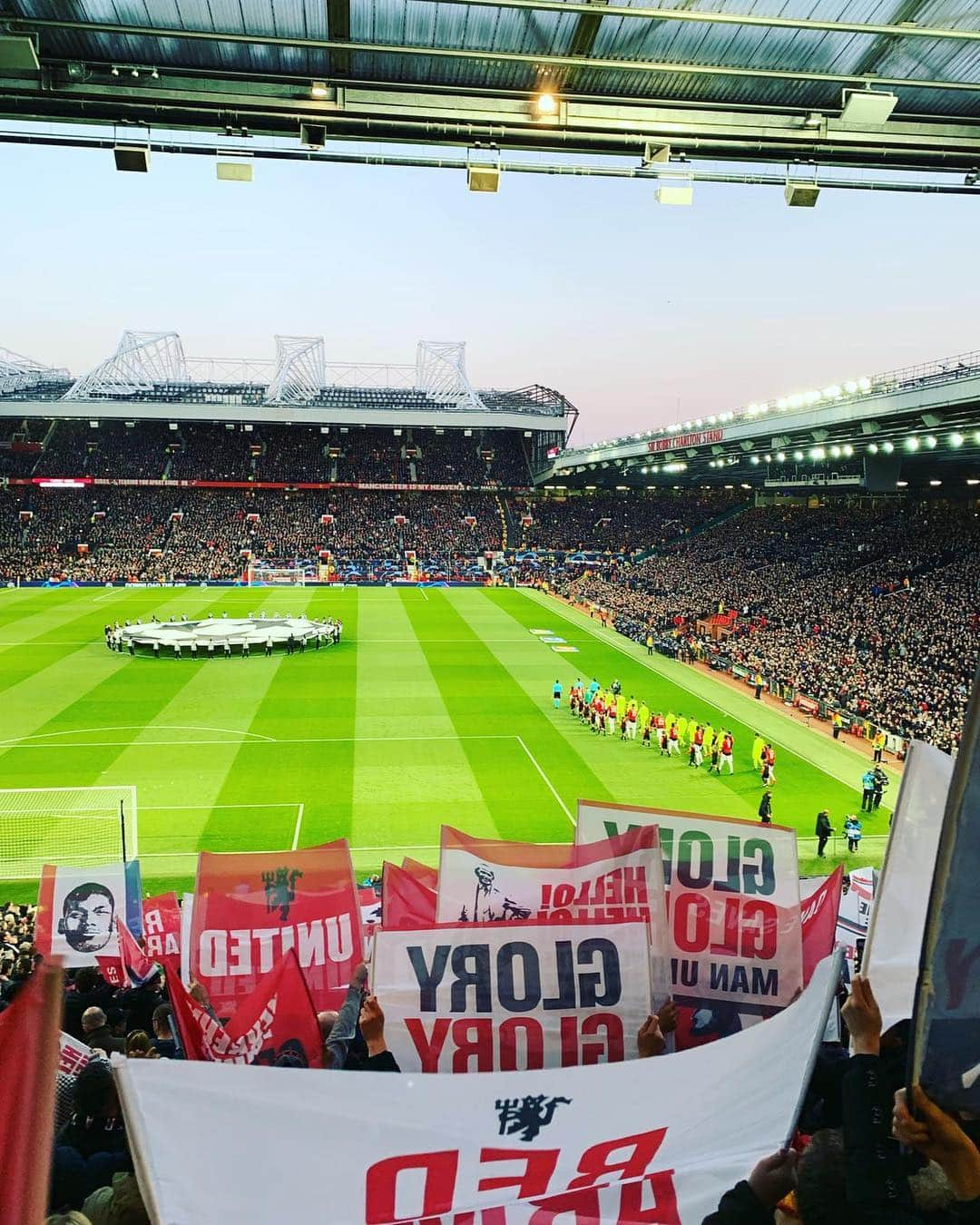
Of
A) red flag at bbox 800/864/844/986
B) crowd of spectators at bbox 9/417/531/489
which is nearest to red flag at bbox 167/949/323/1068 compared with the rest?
red flag at bbox 800/864/844/986

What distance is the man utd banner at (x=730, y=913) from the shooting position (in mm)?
6305

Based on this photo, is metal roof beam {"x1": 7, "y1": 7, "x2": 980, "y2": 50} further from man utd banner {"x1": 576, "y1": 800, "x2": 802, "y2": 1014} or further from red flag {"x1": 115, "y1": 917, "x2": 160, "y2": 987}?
red flag {"x1": 115, "y1": 917, "x2": 160, "y2": 987}

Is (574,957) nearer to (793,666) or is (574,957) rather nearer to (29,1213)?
(29,1213)

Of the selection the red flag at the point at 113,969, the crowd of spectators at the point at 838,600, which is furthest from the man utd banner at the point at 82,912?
the crowd of spectators at the point at 838,600

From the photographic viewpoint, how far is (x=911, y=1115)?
2740 millimetres

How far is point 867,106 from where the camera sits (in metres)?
7.18

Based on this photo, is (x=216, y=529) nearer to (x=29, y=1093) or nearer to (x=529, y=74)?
→ (x=529, y=74)

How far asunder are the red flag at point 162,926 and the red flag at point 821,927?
276 inches

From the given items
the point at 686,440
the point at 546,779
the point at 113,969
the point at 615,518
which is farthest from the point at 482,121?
the point at 615,518

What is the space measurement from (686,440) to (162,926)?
43.3m

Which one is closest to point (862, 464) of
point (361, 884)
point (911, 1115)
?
point (361, 884)

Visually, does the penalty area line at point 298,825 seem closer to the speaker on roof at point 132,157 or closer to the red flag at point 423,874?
the red flag at point 423,874

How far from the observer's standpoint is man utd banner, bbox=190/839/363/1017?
7043 millimetres

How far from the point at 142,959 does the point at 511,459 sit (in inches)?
3155
